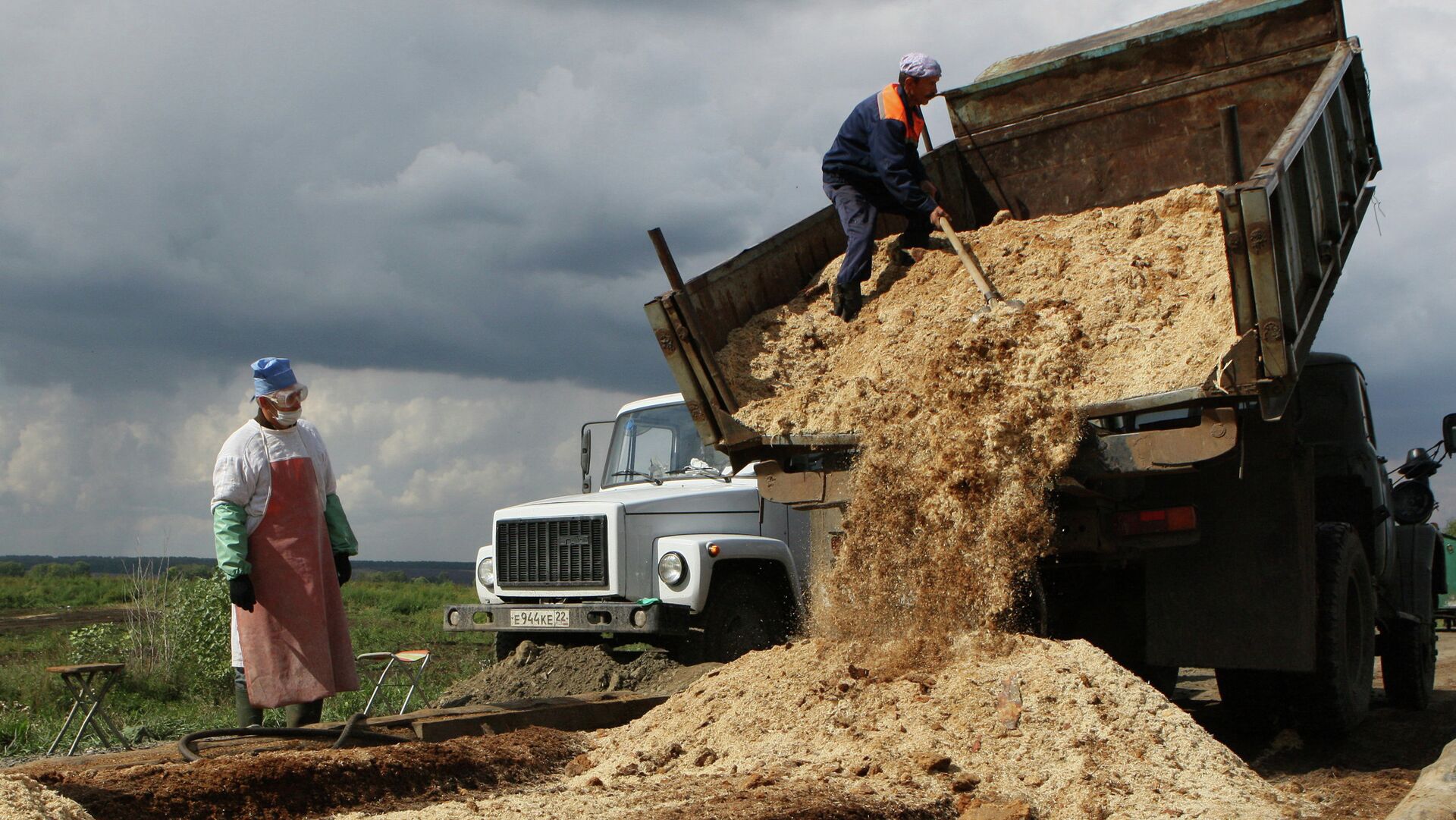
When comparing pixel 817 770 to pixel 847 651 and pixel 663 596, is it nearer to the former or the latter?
pixel 847 651

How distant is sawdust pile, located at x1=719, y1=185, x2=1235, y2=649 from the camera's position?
490 centimetres

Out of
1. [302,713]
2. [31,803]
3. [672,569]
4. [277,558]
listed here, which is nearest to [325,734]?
[302,713]

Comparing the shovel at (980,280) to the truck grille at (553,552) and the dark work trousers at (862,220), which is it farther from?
the truck grille at (553,552)

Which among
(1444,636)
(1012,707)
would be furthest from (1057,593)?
(1444,636)

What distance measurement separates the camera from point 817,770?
4.08 metres

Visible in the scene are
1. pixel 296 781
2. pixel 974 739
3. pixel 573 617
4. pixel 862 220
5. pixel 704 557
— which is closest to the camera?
pixel 296 781

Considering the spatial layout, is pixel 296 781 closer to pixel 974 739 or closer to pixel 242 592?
pixel 242 592

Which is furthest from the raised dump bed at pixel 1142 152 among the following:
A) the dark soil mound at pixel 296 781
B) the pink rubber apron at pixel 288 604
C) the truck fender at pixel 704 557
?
the truck fender at pixel 704 557

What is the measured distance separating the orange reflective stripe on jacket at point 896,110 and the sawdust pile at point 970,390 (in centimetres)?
107

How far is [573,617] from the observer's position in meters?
8.03

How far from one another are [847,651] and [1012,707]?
98 centimetres

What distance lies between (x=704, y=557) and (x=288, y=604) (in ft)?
11.0

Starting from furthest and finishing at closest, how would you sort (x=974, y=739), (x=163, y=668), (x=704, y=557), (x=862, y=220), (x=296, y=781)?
1. (x=163, y=668)
2. (x=704, y=557)
3. (x=862, y=220)
4. (x=974, y=739)
5. (x=296, y=781)

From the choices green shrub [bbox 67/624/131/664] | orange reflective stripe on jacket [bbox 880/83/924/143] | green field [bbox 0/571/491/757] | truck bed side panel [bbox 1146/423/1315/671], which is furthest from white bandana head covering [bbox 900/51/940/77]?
green shrub [bbox 67/624/131/664]
